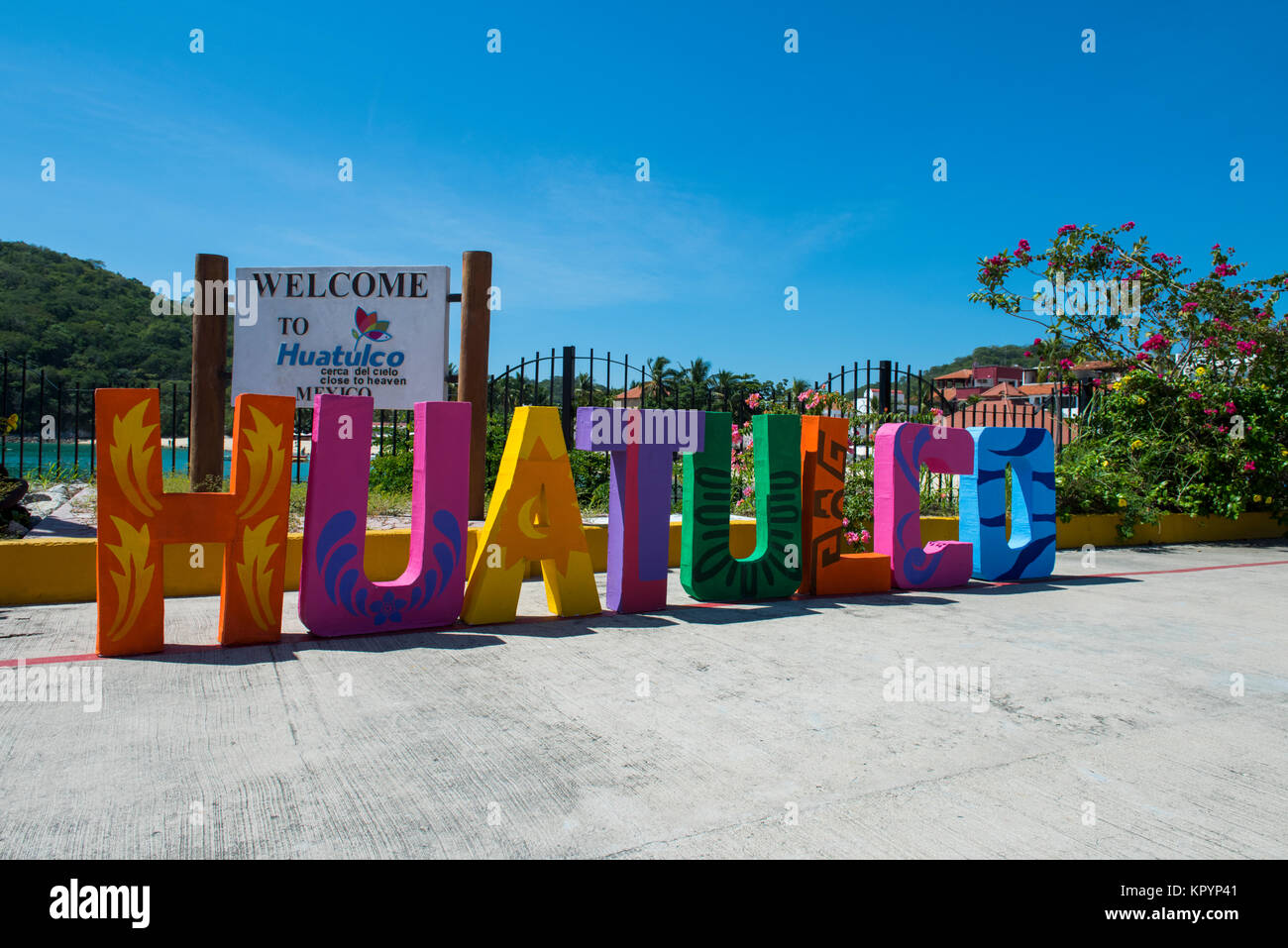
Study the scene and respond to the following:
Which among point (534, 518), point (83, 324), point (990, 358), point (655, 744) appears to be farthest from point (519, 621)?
point (990, 358)

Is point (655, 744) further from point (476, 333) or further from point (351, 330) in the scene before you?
point (351, 330)

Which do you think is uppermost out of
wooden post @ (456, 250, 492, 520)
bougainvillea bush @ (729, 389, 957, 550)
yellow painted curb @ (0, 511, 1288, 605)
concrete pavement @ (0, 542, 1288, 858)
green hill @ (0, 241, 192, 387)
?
green hill @ (0, 241, 192, 387)

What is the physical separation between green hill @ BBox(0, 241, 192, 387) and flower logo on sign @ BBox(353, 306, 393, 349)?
1013 centimetres

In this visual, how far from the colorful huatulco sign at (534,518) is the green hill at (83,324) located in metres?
13.5

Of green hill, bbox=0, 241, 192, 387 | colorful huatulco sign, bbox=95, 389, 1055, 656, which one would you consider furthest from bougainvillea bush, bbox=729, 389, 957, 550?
green hill, bbox=0, 241, 192, 387

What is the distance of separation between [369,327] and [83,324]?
79.6ft

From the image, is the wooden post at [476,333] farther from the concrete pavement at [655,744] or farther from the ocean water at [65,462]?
the concrete pavement at [655,744]

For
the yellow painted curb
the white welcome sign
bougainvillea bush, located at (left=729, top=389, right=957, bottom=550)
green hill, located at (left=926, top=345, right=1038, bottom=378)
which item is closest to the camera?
the yellow painted curb

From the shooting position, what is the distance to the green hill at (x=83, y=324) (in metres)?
22.6

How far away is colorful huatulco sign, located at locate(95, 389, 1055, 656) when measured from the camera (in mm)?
5156

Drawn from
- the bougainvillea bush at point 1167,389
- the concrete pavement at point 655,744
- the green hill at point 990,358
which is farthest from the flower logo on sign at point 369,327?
the green hill at point 990,358

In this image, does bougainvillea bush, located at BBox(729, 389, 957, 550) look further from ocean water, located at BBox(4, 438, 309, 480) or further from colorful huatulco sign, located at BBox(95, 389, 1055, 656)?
ocean water, located at BBox(4, 438, 309, 480)

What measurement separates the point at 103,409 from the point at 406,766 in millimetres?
3205

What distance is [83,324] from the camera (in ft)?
90.5
